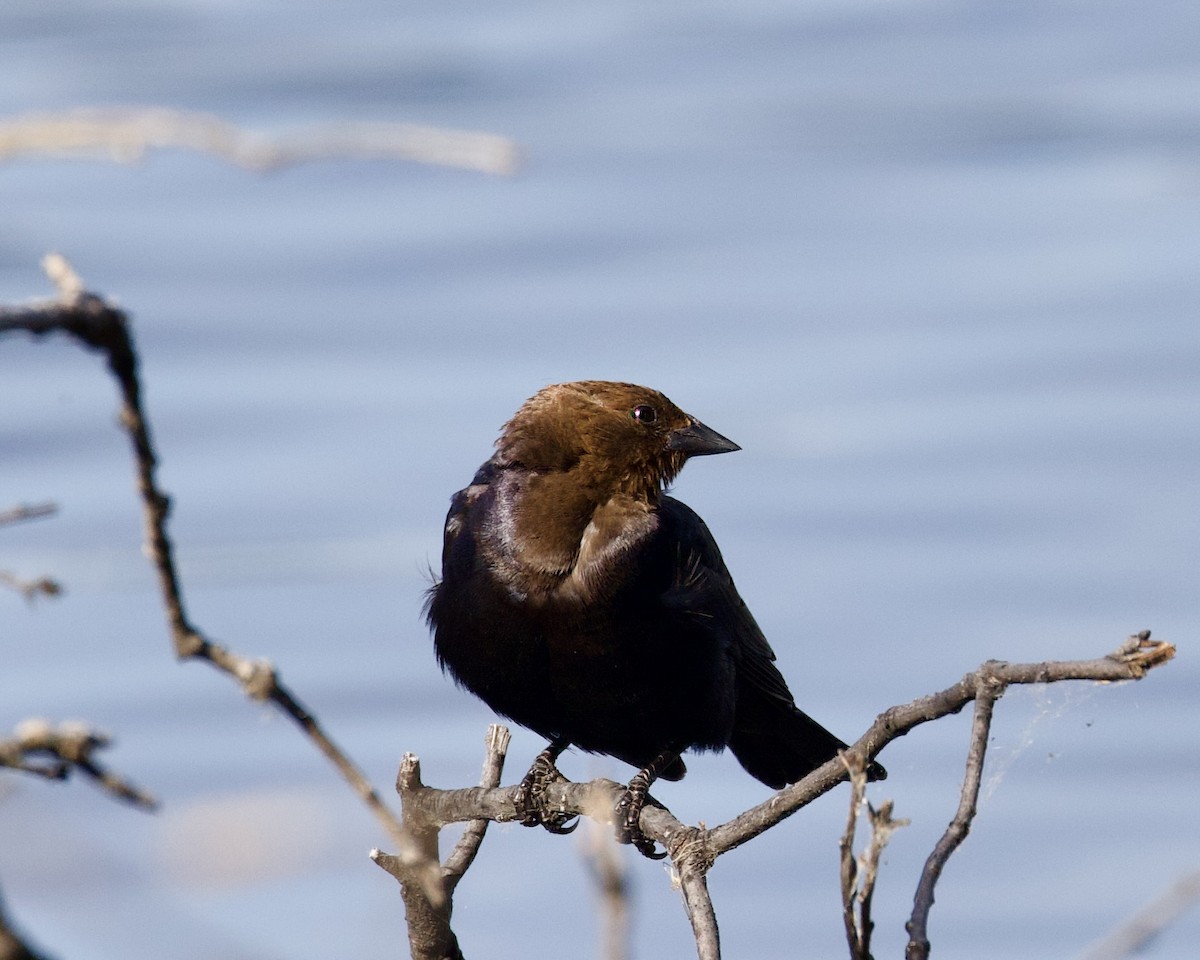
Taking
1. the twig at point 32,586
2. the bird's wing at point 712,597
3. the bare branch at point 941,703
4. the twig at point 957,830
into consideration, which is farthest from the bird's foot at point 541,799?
the twig at point 32,586

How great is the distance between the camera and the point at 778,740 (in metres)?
5.15

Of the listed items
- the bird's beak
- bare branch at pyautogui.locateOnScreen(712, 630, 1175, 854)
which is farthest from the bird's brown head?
bare branch at pyautogui.locateOnScreen(712, 630, 1175, 854)

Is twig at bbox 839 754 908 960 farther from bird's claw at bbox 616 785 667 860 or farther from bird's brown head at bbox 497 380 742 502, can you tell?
bird's brown head at bbox 497 380 742 502

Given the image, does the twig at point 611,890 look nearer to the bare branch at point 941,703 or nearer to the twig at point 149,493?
the twig at point 149,493

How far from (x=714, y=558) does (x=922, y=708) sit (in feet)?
8.68

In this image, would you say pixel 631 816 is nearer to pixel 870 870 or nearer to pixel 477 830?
pixel 477 830

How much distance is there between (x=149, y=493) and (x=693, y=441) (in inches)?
141

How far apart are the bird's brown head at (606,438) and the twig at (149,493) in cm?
338

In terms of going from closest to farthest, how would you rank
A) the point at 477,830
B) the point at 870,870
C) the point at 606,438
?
the point at 870,870 → the point at 477,830 → the point at 606,438

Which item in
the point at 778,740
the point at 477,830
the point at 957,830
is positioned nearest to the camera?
the point at 957,830

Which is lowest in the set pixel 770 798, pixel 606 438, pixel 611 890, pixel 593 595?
pixel 611 890

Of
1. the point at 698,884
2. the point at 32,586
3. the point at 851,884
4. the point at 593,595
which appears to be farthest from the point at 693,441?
the point at 32,586

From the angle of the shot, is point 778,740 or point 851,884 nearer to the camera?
point 851,884

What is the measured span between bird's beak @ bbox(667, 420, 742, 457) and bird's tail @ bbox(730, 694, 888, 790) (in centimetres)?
84
